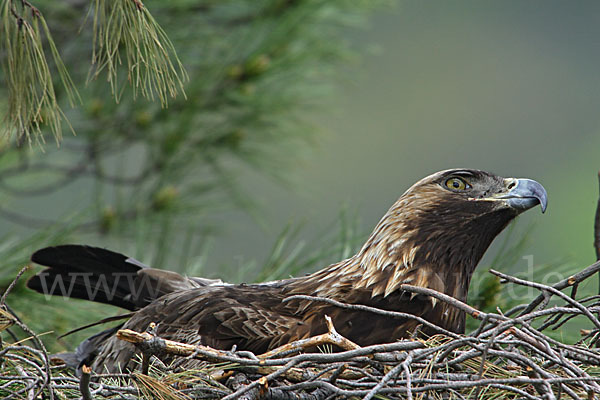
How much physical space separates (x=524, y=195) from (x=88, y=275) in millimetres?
1632

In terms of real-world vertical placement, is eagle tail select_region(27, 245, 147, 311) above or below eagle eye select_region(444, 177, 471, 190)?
below

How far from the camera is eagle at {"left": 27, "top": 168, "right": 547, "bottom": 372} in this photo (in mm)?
2582

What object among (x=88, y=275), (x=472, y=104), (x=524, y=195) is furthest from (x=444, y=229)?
(x=472, y=104)

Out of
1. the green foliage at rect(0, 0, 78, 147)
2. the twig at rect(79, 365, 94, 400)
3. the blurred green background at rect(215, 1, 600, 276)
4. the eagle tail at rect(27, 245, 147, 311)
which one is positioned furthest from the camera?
the blurred green background at rect(215, 1, 600, 276)

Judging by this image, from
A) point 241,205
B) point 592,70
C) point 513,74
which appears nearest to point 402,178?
point 592,70

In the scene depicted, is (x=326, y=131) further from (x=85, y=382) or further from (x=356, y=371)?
(x=85, y=382)

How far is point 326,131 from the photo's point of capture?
560 centimetres

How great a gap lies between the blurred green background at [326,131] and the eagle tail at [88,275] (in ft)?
1.17

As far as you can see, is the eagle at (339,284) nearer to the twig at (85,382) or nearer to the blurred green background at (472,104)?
the twig at (85,382)

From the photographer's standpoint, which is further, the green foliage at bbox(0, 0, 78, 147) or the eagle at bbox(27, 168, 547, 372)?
the eagle at bbox(27, 168, 547, 372)

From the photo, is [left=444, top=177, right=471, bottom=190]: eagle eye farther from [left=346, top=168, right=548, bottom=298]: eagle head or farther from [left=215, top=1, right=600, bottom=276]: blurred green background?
[left=215, top=1, right=600, bottom=276]: blurred green background

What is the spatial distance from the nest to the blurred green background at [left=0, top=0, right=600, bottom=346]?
1.21 metres

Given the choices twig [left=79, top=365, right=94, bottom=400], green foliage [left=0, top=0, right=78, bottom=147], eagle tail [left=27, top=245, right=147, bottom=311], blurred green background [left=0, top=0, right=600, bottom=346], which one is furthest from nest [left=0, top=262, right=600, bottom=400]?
blurred green background [left=0, top=0, right=600, bottom=346]

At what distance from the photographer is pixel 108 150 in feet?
16.1
